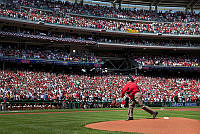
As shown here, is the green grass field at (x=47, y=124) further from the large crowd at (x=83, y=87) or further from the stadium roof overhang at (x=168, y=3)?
the stadium roof overhang at (x=168, y=3)

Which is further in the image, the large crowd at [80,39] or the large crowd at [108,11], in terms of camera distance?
the large crowd at [108,11]

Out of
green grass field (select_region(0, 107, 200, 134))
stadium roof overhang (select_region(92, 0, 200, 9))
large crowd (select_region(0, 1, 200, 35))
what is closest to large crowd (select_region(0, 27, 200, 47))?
large crowd (select_region(0, 1, 200, 35))

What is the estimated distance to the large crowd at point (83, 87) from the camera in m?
29.6

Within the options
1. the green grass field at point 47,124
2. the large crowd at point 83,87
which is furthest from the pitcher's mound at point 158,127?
the large crowd at point 83,87

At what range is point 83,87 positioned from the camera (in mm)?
35844

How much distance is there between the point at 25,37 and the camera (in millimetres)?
38750

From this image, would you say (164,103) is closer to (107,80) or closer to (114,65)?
(107,80)

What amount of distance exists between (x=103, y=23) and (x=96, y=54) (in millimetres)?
5944

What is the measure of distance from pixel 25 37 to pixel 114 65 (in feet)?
61.8

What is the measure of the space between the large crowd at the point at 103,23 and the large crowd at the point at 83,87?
895cm

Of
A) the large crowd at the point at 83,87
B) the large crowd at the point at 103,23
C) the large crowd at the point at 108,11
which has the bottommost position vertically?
the large crowd at the point at 83,87

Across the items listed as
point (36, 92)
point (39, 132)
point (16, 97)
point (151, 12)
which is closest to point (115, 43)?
point (151, 12)

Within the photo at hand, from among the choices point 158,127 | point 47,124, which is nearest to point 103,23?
point 47,124

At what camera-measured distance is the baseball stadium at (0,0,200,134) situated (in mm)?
31812
